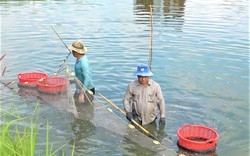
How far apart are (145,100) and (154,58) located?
250 inches

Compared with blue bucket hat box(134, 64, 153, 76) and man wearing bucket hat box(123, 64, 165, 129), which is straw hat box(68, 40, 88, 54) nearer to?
man wearing bucket hat box(123, 64, 165, 129)

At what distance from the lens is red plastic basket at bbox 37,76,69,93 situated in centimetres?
900

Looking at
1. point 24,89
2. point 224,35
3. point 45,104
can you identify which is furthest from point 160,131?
point 224,35

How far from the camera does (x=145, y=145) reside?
668 centimetres

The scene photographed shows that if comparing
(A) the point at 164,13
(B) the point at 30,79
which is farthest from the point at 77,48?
(A) the point at 164,13

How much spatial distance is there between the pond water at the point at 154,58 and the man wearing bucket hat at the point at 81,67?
2.13ft

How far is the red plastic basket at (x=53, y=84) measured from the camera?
9.00 meters

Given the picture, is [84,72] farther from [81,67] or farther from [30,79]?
[30,79]

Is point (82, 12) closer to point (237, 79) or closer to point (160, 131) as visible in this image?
point (237, 79)

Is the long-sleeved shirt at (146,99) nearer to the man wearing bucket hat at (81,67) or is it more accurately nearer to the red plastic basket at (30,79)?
the man wearing bucket hat at (81,67)

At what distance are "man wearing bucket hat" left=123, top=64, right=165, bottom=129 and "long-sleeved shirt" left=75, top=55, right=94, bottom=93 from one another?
1.33m

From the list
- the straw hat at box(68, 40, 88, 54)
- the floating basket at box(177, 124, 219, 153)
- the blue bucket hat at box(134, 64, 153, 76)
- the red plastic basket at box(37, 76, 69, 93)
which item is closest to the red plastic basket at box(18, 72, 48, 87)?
the red plastic basket at box(37, 76, 69, 93)

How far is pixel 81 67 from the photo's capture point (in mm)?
8188

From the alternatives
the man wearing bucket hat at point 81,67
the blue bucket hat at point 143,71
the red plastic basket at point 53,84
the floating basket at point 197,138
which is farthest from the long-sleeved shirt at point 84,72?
the floating basket at point 197,138
